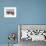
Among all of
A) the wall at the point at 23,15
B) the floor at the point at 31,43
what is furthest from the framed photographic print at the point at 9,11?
the floor at the point at 31,43

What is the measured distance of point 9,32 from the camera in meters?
4.06

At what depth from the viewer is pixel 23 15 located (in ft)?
13.3

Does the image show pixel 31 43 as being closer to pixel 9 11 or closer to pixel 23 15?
pixel 23 15

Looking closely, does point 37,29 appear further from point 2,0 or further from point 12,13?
point 2,0

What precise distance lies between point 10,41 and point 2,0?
1358 millimetres

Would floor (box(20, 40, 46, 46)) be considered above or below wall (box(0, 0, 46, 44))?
below

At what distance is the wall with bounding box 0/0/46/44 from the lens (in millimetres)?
4055

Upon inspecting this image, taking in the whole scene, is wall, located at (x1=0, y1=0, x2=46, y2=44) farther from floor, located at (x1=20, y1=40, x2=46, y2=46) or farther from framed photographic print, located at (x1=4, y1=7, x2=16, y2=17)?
floor, located at (x1=20, y1=40, x2=46, y2=46)

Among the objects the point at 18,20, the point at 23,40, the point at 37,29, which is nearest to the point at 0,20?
the point at 18,20

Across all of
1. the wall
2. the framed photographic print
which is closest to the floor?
the wall

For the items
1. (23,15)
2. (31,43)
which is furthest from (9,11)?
(31,43)

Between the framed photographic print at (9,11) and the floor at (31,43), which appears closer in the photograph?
the floor at (31,43)

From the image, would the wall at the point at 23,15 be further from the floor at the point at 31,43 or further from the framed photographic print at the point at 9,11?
the floor at the point at 31,43

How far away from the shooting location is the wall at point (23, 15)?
160 inches
